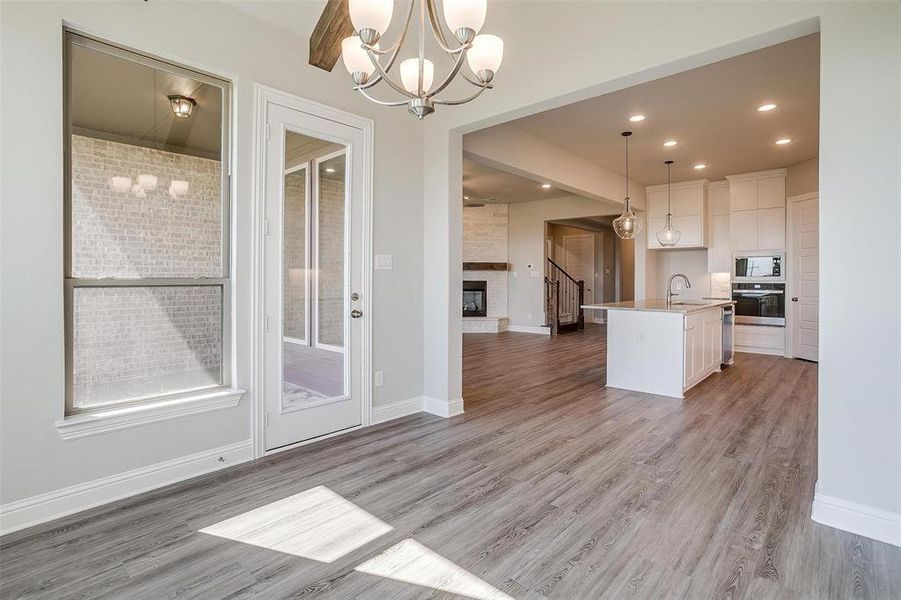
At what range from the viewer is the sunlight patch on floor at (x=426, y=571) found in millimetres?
1718

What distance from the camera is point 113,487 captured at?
241 centimetres

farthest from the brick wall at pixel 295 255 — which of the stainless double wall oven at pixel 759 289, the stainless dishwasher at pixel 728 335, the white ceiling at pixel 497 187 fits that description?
the stainless double wall oven at pixel 759 289

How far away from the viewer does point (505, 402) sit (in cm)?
439

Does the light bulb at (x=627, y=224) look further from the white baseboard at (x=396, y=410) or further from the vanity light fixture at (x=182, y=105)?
the vanity light fixture at (x=182, y=105)

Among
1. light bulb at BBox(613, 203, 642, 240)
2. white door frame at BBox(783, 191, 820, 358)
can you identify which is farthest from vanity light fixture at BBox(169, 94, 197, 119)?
white door frame at BBox(783, 191, 820, 358)

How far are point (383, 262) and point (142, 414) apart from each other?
195 centimetres

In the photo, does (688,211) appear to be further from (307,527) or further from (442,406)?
(307,527)

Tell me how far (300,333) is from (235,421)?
28.0 inches

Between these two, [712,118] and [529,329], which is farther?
[529,329]

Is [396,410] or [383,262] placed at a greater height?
[383,262]

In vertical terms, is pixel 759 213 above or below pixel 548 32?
below

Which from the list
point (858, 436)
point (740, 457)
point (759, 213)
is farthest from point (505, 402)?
point (759, 213)

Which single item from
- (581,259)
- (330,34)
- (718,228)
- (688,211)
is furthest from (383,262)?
(581,259)

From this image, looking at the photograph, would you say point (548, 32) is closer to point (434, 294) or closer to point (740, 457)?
point (434, 294)
